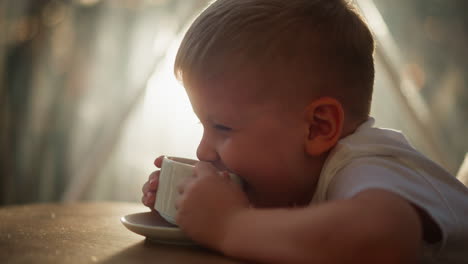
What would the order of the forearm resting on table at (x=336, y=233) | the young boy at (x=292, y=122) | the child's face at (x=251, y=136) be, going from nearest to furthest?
the forearm resting on table at (x=336, y=233)
the young boy at (x=292, y=122)
the child's face at (x=251, y=136)

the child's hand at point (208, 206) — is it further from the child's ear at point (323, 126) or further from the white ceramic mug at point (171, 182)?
the child's ear at point (323, 126)

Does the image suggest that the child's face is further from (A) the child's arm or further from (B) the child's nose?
(A) the child's arm

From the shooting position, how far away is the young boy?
625mm

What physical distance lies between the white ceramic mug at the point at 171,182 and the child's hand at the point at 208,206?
0.02m

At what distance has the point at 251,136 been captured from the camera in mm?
735

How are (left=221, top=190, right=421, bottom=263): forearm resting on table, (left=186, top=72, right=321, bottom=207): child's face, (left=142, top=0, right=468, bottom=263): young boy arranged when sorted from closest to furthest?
(left=221, top=190, right=421, bottom=263): forearm resting on table, (left=142, top=0, right=468, bottom=263): young boy, (left=186, top=72, right=321, bottom=207): child's face

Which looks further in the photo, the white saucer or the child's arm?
the white saucer

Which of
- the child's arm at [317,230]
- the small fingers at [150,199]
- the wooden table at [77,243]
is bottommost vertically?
the wooden table at [77,243]

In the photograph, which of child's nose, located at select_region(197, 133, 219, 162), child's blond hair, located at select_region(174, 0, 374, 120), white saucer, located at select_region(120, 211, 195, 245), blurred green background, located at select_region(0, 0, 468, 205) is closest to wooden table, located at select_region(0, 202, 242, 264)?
white saucer, located at select_region(120, 211, 195, 245)

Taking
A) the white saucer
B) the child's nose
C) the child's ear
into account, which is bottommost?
the white saucer

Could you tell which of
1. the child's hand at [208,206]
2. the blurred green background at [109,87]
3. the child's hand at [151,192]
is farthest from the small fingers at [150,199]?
the blurred green background at [109,87]

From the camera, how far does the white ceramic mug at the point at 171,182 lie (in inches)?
25.7

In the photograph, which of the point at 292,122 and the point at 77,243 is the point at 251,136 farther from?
the point at 77,243

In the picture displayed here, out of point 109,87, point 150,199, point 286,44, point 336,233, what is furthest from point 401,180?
point 109,87
